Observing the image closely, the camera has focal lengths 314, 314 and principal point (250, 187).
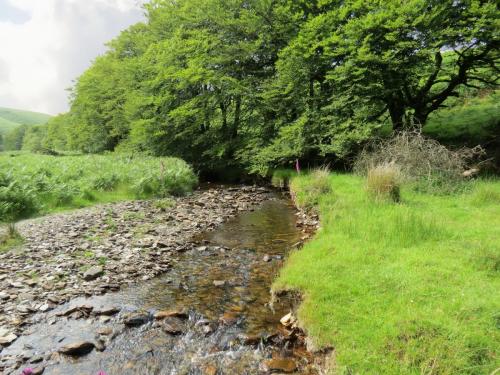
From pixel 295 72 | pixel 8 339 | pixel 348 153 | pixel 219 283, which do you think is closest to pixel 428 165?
pixel 348 153

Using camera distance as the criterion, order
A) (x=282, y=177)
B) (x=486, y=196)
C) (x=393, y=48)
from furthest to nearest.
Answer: (x=282, y=177)
(x=393, y=48)
(x=486, y=196)

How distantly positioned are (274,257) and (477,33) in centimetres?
1350

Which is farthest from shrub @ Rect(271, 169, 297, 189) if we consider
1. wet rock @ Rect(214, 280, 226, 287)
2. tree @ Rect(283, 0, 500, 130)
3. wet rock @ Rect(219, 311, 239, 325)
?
wet rock @ Rect(219, 311, 239, 325)

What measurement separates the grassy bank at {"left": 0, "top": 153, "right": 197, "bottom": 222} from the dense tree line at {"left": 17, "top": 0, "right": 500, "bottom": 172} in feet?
18.8

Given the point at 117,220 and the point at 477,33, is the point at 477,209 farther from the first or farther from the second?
the point at 117,220

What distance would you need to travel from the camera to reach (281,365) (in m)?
4.13

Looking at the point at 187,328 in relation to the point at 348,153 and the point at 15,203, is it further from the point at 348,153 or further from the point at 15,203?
the point at 348,153

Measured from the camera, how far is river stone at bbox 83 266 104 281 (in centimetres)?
641

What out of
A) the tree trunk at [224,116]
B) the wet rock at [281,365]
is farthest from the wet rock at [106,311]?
the tree trunk at [224,116]

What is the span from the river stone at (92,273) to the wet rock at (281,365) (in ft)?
13.5

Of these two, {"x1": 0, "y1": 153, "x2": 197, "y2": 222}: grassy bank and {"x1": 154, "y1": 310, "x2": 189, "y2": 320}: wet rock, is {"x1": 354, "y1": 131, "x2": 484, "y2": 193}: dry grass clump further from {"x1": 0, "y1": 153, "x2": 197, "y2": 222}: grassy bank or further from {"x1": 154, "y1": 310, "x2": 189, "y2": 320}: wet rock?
{"x1": 0, "y1": 153, "x2": 197, "y2": 222}: grassy bank

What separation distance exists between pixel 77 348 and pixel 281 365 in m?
2.82

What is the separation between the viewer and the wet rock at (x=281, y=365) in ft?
Answer: 13.3

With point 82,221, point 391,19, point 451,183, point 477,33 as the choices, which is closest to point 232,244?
point 82,221
